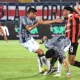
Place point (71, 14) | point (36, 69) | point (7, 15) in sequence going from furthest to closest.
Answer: point (7, 15) < point (36, 69) < point (71, 14)

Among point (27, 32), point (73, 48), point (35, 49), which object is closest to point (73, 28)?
point (73, 48)

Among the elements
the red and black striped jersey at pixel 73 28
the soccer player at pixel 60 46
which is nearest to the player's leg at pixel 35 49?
the soccer player at pixel 60 46

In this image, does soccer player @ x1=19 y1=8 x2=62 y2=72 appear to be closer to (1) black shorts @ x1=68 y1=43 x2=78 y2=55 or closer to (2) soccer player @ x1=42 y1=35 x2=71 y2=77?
(2) soccer player @ x1=42 y1=35 x2=71 y2=77

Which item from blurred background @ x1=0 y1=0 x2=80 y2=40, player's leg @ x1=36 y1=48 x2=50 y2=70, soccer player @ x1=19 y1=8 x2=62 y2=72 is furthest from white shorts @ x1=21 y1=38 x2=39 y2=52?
blurred background @ x1=0 y1=0 x2=80 y2=40

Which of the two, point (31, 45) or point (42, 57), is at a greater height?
point (31, 45)

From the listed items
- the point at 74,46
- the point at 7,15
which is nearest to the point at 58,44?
the point at 74,46

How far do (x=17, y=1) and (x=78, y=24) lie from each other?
22.1 m

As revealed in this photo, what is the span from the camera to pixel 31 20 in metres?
10.2

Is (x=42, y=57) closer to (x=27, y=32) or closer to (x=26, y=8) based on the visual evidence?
(x=27, y=32)

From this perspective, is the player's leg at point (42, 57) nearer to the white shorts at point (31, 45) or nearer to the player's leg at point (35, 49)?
the player's leg at point (35, 49)

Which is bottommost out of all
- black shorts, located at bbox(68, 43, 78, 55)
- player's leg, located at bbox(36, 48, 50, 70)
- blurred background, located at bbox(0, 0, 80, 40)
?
player's leg, located at bbox(36, 48, 50, 70)

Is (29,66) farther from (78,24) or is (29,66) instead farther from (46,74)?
(78,24)

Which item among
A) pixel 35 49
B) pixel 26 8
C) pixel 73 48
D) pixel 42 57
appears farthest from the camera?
pixel 26 8

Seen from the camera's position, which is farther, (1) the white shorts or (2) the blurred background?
(2) the blurred background
